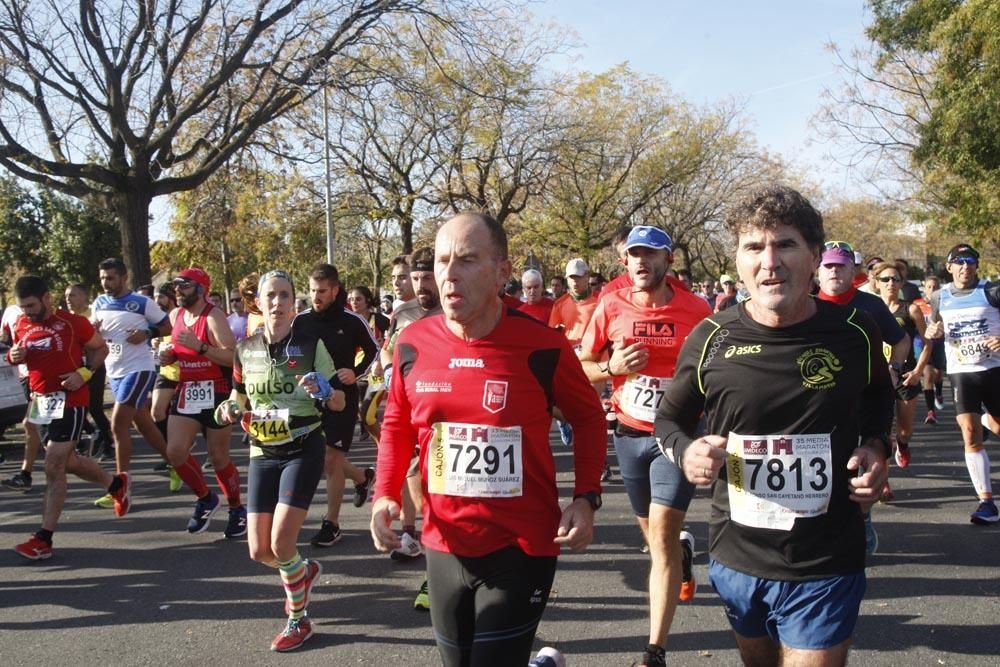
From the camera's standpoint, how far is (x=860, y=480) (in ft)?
7.75

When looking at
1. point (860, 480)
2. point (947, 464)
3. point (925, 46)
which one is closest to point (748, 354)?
point (860, 480)

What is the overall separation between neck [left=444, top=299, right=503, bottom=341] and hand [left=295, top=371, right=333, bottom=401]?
6.59ft

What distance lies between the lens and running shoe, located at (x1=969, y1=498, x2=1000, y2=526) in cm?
632

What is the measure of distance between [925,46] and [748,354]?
21.8 meters

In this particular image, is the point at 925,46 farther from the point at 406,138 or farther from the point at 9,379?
the point at 9,379

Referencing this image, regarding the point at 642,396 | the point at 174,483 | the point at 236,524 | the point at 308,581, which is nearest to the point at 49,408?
the point at 236,524

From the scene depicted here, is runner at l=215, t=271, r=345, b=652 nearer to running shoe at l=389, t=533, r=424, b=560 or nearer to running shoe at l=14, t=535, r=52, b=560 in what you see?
running shoe at l=389, t=533, r=424, b=560

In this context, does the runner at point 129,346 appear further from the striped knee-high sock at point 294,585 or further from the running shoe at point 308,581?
the striped knee-high sock at point 294,585

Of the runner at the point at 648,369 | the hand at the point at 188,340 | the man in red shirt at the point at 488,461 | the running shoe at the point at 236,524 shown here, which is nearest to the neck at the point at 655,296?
the runner at the point at 648,369

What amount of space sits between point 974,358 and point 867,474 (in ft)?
16.2

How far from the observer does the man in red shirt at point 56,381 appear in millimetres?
6383

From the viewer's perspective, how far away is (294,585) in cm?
449

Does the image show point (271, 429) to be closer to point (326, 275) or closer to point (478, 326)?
point (326, 275)

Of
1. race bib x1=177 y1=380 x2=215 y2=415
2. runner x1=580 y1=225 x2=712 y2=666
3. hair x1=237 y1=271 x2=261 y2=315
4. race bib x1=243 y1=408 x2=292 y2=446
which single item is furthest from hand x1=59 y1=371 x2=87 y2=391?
runner x1=580 y1=225 x2=712 y2=666
